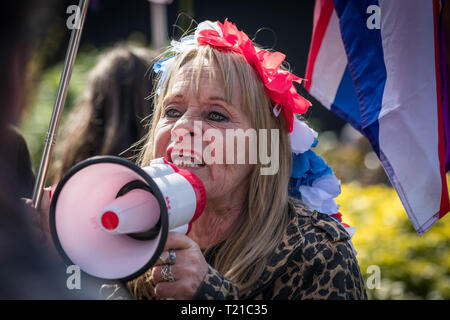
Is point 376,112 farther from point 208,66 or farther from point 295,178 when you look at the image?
point 208,66

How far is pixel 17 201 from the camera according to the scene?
114cm

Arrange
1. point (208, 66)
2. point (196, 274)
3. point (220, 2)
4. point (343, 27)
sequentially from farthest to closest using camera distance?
point (220, 2) < point (343, 27) < point (208, 66) < point (196, 274)

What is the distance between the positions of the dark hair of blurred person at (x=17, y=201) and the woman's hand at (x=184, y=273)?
20.0 inches

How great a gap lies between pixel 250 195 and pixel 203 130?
0.37 metres

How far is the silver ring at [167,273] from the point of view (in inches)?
67.6

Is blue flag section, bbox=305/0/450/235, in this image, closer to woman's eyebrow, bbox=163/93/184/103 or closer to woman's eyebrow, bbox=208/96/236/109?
woman's eyebrow, bbox=208/96/236/109

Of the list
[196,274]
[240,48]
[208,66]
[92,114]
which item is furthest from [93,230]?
[92,114]

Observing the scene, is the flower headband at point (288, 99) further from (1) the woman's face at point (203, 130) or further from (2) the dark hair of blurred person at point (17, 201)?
(2) the dark hair of blurred person at point (17, 201)

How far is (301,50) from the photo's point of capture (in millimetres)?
9523

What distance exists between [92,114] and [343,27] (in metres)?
1.88

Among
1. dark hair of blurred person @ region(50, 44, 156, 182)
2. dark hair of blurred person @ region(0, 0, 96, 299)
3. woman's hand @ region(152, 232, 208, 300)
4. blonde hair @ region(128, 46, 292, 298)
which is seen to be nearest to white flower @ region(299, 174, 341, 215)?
blonde hair @ region(128, 46, 292, 298)

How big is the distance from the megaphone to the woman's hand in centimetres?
6
